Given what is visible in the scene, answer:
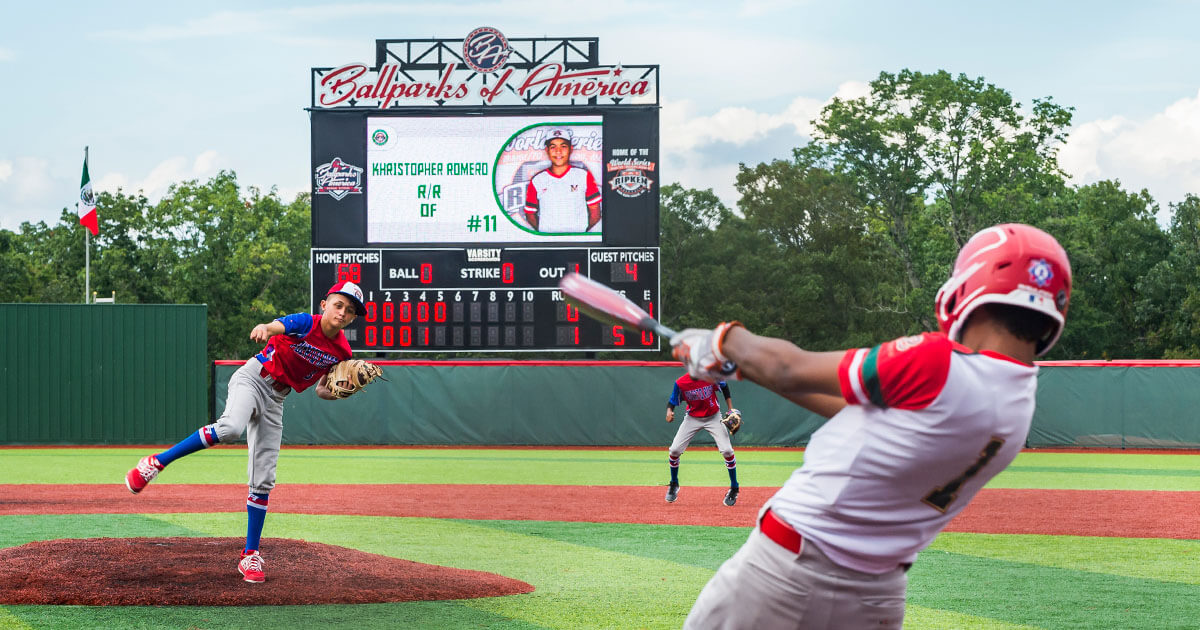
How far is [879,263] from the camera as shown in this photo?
177 ft

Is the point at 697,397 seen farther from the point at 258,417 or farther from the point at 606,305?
the point at 606,305

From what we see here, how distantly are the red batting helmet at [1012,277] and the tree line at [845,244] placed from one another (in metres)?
41.6

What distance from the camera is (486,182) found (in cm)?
2245

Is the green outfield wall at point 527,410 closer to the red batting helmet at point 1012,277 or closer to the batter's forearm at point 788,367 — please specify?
the red batting helmet at point 1012,277

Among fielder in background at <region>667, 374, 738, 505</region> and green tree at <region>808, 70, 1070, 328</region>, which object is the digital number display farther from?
green tree at <region>808, 70, 1070, 328</region>

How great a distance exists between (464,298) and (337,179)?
3.45 meters

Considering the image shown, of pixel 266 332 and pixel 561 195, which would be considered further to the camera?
pixel 561 195

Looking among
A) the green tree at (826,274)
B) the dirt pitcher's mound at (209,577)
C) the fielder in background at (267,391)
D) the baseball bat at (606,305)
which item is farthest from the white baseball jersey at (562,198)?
the green tree at (826,274)

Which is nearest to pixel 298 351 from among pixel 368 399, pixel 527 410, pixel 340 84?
pixel 340 84

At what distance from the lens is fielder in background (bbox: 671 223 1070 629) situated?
8.45 ft

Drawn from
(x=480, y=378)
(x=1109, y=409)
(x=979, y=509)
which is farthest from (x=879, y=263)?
(x=979, y=509)

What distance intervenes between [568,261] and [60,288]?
39.1m

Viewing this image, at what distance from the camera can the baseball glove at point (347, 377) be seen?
299 inches

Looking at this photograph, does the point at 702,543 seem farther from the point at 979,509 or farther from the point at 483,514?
the point at 979,509
